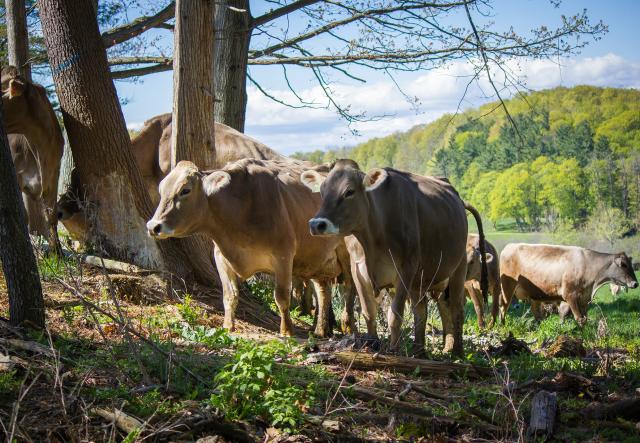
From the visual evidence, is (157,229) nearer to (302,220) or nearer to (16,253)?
(302,220)

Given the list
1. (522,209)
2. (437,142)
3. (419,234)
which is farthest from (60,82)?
(437,142)

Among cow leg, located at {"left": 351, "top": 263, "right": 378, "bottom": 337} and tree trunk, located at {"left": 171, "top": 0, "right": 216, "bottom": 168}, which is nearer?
cow leg, located at {"left": 351, "top": 263, "right": 378, "bottom": 337}

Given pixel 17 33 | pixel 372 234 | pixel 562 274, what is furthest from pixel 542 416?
pixel 562 274

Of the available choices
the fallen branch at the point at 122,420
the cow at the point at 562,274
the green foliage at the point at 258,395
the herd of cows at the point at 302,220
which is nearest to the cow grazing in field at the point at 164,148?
the herd of cows at the point at 302,220

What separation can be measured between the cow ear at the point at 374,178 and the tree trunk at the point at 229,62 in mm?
5333

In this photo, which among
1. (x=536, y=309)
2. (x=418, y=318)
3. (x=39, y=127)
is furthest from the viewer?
(x=536, y=309)

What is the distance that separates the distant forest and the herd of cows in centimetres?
6338

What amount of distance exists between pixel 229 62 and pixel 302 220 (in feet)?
14.6

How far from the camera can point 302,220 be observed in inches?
384

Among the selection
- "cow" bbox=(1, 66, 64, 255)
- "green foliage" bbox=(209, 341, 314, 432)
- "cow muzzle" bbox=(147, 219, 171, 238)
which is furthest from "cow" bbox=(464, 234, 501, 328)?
"green foliage" bbox=(209, 341, 314, 432)

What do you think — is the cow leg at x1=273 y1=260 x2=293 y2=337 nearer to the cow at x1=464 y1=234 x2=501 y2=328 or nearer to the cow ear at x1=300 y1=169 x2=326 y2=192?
the cow ear at x1=300 y1=169 x2=326 y2=192

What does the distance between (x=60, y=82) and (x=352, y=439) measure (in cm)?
622

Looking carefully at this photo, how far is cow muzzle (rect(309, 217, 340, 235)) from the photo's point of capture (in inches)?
303

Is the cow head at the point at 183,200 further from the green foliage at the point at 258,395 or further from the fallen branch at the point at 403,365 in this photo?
the green foliage at the point at 258,395
